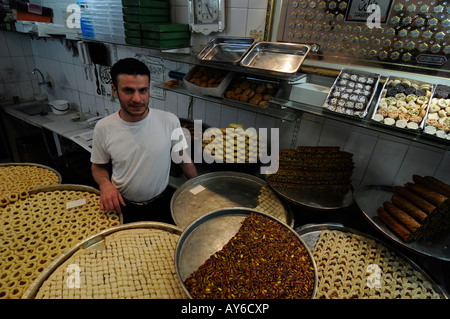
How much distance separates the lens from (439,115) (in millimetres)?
1414

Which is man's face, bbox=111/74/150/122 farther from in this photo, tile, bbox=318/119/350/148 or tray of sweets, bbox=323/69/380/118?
tile, bbox=318/119/350/148

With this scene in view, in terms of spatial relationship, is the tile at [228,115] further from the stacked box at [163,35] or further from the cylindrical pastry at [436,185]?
the cylindrical pastry at [436,185]

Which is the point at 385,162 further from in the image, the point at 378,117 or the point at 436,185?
the point at 378,117

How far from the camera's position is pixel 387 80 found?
5.40 feet

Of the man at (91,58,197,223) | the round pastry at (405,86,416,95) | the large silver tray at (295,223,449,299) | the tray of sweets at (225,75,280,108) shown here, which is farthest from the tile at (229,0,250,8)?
the large silver tray at (295,223,449,299)

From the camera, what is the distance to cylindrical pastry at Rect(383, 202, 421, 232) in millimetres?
1409

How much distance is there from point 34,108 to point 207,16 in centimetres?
428

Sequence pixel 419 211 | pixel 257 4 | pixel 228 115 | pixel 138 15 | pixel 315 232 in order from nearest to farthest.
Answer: pixel 419 211 → pixel 315 232 → pixel 257 4 → pixel 138 15 → pixel 228 115

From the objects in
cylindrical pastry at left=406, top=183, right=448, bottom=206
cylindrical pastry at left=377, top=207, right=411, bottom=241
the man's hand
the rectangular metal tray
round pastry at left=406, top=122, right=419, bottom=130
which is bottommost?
the man's hand

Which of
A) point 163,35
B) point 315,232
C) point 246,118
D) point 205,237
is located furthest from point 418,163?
point 163,35

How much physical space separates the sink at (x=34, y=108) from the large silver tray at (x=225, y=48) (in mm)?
3953

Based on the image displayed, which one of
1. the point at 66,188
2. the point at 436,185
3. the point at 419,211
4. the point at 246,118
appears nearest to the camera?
the point at 419,211

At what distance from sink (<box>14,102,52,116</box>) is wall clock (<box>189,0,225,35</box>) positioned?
370cm

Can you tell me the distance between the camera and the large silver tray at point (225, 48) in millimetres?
2191
